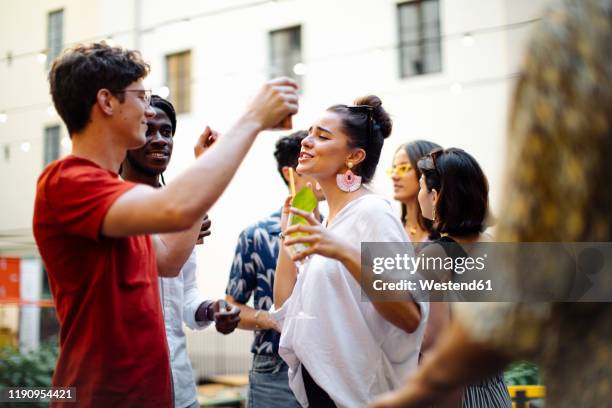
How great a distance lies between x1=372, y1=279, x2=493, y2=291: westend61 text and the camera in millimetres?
2436

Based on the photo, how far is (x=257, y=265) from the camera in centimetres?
379

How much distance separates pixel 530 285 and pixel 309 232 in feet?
3.38

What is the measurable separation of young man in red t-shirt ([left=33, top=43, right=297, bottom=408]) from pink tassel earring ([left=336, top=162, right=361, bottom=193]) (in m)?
0.92

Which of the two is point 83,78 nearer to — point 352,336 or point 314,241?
point 314,241

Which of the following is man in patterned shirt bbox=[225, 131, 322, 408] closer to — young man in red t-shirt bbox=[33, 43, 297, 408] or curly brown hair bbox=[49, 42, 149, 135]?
young man in red t-shirt bbox=[33, 43, 297, 408]

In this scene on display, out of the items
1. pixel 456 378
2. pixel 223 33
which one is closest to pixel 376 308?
pixel 456 378

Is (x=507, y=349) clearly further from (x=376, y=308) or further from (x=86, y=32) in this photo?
(x=86, y=32)

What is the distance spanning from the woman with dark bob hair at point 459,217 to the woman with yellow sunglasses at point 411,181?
1133 millimetres

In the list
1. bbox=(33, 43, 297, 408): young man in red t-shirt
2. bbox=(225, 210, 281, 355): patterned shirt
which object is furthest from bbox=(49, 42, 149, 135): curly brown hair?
bbox=(225, 210, 281, 355): patterned shirt

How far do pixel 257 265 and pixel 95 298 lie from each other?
185 cm

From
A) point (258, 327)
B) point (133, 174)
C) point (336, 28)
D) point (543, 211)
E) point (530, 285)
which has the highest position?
point (336, 28)

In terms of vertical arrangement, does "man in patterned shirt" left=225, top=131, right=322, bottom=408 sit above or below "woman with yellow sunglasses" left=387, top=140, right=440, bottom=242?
below

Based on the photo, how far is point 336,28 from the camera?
497 inches

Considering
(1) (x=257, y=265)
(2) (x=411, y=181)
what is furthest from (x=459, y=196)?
(2) (x=411, y=181)
